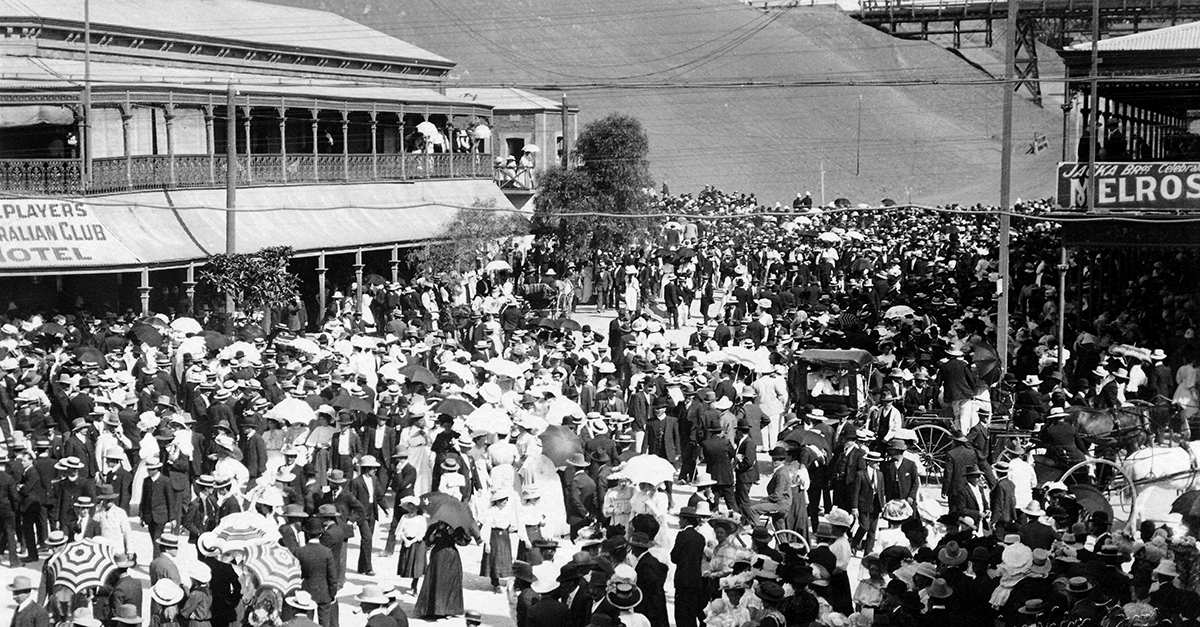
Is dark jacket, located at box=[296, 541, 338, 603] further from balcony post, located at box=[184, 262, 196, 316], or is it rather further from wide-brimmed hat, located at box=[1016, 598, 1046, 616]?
balcony post, located at box=[184, 262, 196, 316]

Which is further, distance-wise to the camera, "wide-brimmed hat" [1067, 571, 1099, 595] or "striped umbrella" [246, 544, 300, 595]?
"striped umbrella" [246, 544, 300, 595]

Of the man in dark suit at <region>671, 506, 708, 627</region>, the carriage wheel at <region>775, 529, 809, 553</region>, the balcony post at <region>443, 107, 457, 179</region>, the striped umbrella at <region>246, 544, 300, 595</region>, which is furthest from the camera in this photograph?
the balcony post at <region>443, 107, 457, 179</region>

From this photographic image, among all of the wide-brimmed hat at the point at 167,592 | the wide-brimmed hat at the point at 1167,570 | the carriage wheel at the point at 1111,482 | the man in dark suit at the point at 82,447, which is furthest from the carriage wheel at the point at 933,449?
the wide-brimmed hat at the point at 167,592

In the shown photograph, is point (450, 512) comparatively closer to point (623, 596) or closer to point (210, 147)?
point (623, 596)

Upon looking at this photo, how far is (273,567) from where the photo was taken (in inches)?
480

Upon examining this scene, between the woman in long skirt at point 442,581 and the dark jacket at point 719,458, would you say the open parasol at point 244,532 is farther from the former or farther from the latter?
the dark jacket at point 719,458

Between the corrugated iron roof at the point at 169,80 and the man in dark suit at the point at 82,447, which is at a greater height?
the corrugated iron roof at the point at 169,80

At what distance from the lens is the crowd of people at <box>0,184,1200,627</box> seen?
37.4ft

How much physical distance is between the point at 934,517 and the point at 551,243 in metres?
23.7

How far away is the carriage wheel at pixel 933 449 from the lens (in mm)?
17797

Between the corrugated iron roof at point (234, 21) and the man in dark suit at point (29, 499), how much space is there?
2254cm

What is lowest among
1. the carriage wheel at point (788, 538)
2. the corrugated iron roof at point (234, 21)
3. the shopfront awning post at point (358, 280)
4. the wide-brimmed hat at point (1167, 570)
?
the carriage wheel at point (788, 538)

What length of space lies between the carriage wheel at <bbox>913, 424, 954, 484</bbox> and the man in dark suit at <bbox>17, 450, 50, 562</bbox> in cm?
925

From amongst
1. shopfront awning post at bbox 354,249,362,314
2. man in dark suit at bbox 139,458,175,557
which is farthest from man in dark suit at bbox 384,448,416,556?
shopfront awning post at bbox 354,249,362,314
